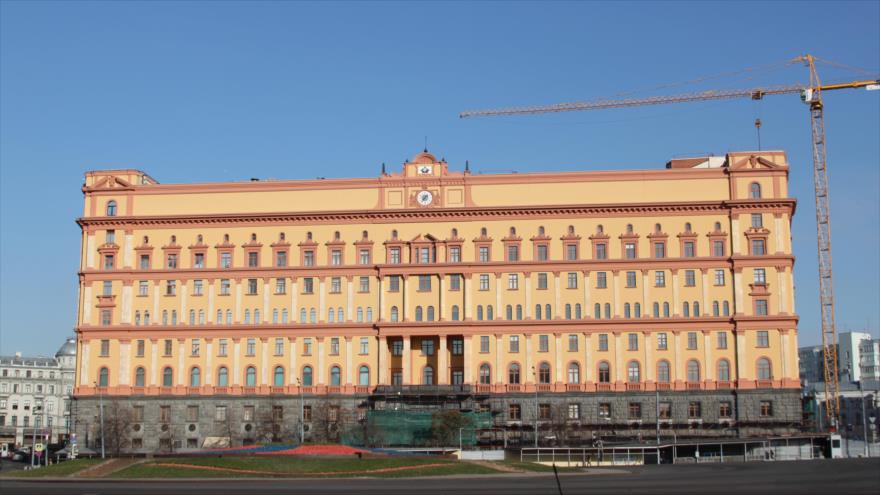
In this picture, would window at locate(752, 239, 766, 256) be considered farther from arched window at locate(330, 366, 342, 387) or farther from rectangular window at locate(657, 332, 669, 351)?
arched window at locate(330, 366, 342, 387)

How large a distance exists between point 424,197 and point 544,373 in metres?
24.1

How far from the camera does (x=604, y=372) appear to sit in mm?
126250

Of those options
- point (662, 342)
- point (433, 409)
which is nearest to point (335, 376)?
point (433, 409)

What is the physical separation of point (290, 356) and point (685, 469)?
187ft

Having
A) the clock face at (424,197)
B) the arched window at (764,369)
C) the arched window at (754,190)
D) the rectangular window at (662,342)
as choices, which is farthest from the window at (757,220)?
the clock face at (424,197)

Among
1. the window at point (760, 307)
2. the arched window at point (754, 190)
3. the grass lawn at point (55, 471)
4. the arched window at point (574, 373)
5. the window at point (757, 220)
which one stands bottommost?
the grass lawn at point (55, 471)

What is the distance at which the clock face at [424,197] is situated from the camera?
132000 millimetres

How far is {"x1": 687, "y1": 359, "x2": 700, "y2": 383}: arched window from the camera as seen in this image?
124875mm

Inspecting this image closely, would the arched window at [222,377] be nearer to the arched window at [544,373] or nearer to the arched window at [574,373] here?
the arched window at [544,373]

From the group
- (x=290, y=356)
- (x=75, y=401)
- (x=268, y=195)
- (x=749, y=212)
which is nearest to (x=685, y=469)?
(x=749, y=212)

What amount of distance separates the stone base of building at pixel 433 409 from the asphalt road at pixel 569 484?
38396 mm

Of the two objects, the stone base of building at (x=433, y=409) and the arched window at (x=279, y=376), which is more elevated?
the arched window at (x=279, y=376)

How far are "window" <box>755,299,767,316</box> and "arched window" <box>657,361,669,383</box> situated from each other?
36.5 ft

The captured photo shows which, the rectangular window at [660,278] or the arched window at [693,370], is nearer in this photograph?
the arched window at [693,370]
